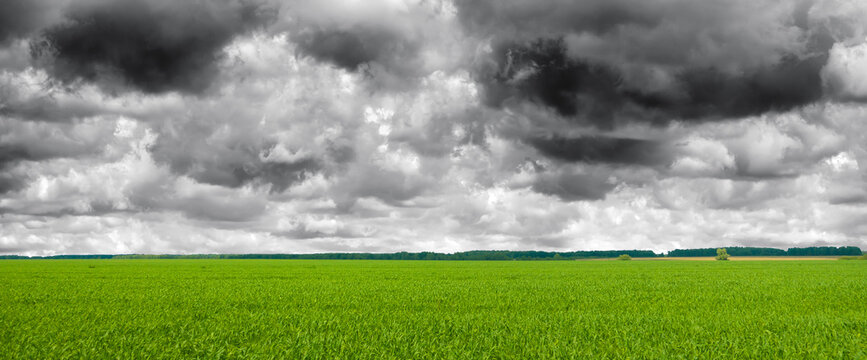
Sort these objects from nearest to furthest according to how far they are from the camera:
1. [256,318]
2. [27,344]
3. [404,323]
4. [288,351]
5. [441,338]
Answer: [288,351], [27,344], [441,338], [404,323], [256,318]

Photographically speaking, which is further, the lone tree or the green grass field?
the lone tree

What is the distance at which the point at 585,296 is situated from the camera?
60.7ft

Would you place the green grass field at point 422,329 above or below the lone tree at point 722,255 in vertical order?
above

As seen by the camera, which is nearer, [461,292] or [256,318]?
[256,318]

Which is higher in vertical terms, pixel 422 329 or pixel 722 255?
pixel 422 329

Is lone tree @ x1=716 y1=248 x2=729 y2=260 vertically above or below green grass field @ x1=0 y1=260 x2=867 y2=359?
below

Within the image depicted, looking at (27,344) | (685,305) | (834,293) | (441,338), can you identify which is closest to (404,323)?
(441,338)

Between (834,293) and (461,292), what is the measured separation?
16.1m

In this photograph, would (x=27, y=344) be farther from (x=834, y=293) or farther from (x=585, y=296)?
(x=834, y=293)

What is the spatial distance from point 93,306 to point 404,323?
10463mm

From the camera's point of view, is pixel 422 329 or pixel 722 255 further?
pixel 722 255

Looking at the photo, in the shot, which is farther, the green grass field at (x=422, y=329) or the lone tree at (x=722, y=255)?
the lone tree at (x=722, y=255)

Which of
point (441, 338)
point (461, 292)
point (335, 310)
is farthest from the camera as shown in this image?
point (461, 292)

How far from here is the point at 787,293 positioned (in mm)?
20594
